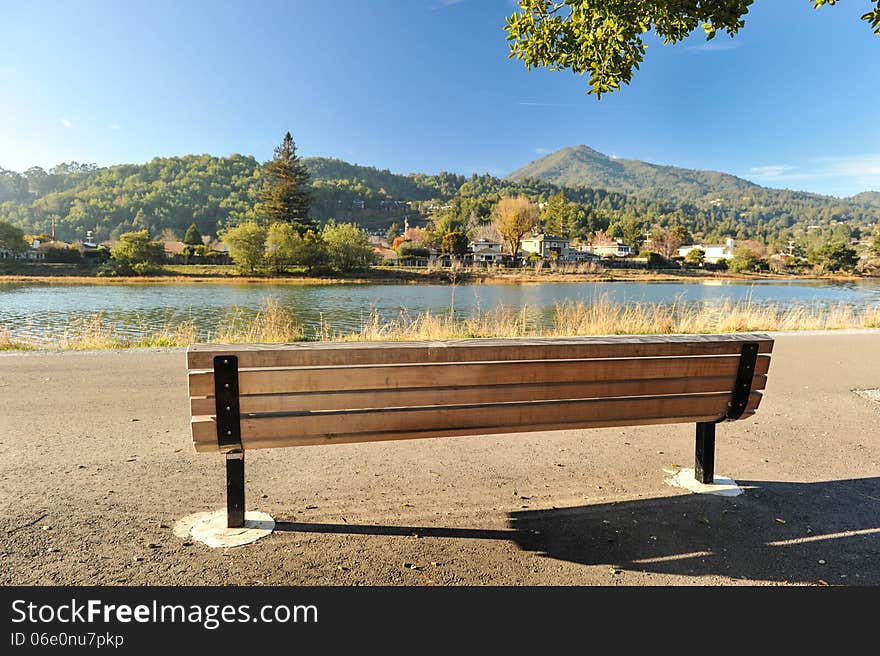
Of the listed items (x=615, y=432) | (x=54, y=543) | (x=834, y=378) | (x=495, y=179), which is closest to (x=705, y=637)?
(x=615, y=432)

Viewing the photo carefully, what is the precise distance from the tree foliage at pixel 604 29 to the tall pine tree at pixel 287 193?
58122 millimetres

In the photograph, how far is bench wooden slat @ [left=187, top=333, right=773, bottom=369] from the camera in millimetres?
1688

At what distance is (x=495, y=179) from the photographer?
191750mm

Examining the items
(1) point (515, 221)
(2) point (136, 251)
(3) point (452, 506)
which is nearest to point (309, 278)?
(2) point (136, 251)

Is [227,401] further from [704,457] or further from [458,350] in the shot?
[704,457]

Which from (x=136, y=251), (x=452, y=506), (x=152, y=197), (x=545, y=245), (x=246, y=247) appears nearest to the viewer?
(x=452, y=506)

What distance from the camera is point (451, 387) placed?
6.03ft

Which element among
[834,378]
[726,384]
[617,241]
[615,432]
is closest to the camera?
[726,384]

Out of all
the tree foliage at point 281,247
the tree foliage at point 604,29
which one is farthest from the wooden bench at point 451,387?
the tree foliage at point 281,247

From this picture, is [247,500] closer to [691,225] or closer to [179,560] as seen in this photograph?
[179,560]

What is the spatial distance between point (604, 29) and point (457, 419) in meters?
3.07

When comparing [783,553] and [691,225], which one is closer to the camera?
[783,553]

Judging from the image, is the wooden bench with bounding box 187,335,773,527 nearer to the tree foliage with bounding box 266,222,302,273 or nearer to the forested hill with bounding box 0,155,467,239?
the tree foliage with bounding box 266,222,302,273

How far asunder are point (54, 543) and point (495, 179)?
19872 cm
